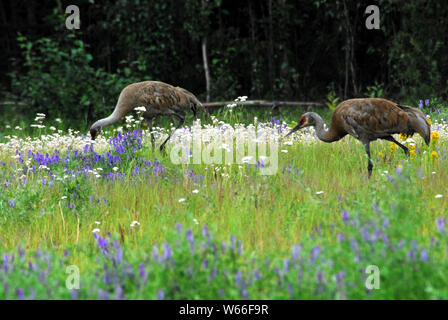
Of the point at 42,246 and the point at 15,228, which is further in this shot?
the point at 15,228

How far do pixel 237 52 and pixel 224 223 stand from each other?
1004 cm

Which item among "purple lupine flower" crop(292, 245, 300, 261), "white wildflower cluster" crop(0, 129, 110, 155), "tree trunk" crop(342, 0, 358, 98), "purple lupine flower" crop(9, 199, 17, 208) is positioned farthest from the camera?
"tree trunk" crop(342, 0, 358, 98)

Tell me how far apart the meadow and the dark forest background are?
405 centimetres

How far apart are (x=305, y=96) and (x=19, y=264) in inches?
457

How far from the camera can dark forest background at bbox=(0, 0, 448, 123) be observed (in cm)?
1162

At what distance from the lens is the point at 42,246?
14.1 ft

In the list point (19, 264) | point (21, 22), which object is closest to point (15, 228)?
point (19, 264)

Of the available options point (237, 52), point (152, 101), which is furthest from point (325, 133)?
point (237, 52)

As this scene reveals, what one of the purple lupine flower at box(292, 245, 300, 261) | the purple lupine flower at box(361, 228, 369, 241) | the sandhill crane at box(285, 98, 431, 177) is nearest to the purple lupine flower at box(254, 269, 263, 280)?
the purple lupine flower at box(292, 245, 300, 261)

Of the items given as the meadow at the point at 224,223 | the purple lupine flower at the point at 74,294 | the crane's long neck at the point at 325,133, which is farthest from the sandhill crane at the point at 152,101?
the purple lupine flower at the point at 74,294

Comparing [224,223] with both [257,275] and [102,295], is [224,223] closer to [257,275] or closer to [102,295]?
[257,275]

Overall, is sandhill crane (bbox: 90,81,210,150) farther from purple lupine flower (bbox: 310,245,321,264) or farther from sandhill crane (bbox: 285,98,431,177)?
purple lupine flower (bbox: 310,245,321,264)

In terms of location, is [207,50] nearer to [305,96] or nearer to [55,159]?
[305,96]
